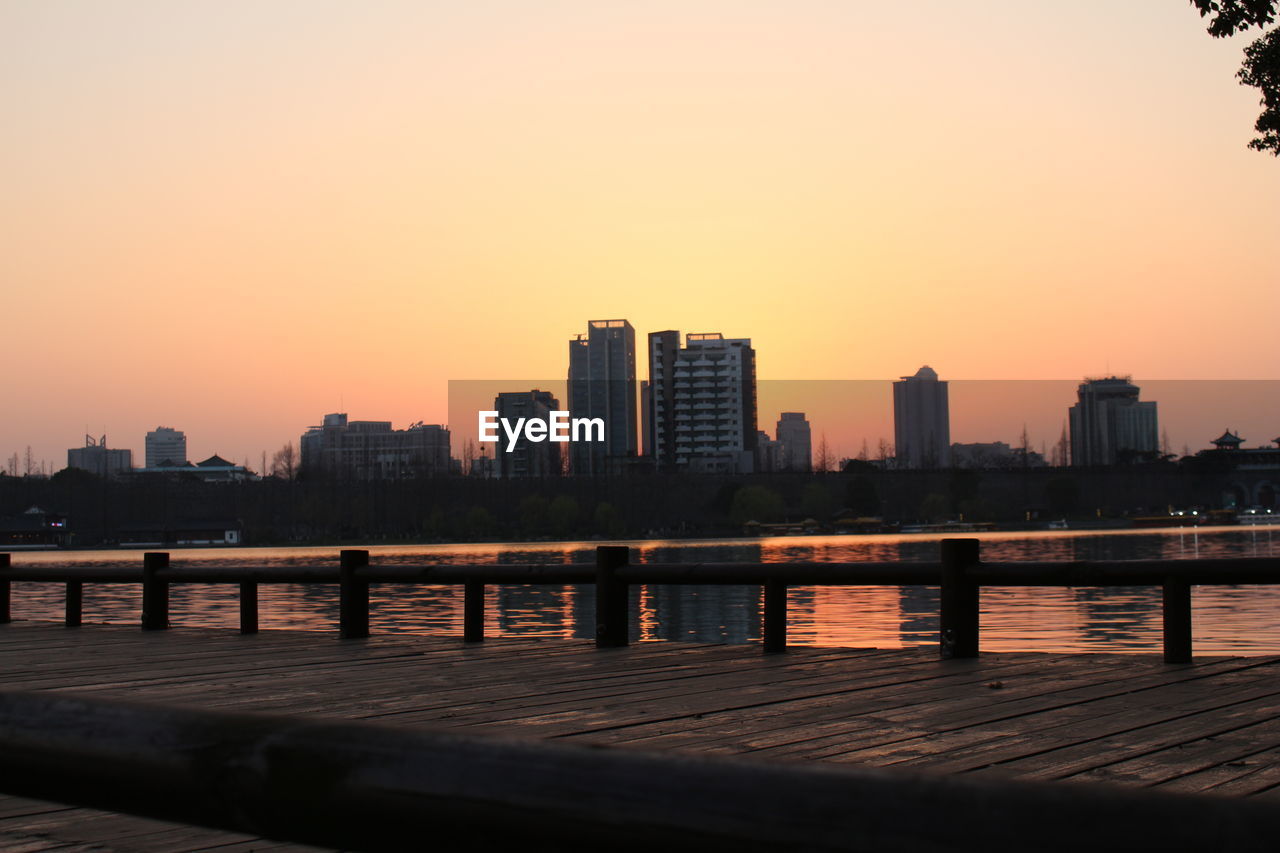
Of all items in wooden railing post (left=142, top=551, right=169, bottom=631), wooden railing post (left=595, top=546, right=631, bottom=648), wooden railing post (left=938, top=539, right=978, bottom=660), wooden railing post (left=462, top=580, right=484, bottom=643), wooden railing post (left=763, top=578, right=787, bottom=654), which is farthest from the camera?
wooden railing post (left=142, top=551, right=169, bottom=631)

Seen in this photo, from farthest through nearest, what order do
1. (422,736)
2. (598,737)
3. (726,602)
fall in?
(726,602)
(598,737)
(422,736)

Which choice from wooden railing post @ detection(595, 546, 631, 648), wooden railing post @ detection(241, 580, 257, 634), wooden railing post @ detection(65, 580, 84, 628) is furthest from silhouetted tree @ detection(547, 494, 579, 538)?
wooden railing post @ detection(595, 546, 631, 648)

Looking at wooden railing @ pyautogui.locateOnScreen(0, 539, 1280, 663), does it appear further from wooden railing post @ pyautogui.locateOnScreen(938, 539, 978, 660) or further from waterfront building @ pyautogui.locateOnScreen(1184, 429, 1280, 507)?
waterfront building @ pyautogui.locateOnScreen(1184, 429, 1280, 507)

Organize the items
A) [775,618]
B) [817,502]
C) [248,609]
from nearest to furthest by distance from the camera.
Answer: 1. [775,618]
2. [248,609]
3. [817,502]

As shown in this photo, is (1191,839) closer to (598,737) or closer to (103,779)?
(103,779)

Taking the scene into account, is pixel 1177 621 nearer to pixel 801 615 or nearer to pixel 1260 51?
pixel 1260 51

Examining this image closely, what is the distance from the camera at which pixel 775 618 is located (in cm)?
941

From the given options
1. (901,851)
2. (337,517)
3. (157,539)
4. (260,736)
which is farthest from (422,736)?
(157,539)

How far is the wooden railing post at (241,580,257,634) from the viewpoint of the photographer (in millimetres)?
12469

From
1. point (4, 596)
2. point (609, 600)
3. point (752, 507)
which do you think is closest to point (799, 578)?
point (609, 600)

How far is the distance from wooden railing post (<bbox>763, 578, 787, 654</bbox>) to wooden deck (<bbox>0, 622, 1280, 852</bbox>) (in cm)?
21

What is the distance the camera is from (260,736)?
4.14ft

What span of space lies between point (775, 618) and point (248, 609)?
5.58 m

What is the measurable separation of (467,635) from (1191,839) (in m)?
10.4
